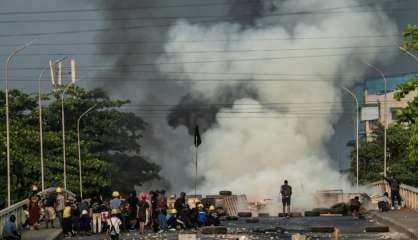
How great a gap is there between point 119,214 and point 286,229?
787cm

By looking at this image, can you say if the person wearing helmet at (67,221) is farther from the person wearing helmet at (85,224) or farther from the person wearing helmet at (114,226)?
the person wearing helmet at (114,226)

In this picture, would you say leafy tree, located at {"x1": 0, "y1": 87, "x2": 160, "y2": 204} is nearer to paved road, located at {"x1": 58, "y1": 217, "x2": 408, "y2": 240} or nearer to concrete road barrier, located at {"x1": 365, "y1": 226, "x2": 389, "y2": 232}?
paved road, located at {"x1": 58, "y1": 217, "x2": 408, "y2": 240}

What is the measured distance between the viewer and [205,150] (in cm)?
12412

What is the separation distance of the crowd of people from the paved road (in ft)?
3.68

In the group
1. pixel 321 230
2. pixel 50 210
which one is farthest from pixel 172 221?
pixel 321 230

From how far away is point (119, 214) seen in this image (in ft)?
189

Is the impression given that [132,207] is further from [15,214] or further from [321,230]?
[321,230]

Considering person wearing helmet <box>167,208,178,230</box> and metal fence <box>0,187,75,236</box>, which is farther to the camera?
person wearing helmet <box>167,208,178,230</box>

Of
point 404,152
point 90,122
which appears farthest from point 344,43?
point 90,122

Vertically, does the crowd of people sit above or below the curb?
above

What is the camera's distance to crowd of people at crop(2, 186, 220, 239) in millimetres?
58844

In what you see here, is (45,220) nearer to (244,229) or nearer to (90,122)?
(244,229)

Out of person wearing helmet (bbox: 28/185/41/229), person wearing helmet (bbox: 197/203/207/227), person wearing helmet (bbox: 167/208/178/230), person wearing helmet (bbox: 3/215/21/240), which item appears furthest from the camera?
person wearing helmet (bbox: 197/203/207/227)

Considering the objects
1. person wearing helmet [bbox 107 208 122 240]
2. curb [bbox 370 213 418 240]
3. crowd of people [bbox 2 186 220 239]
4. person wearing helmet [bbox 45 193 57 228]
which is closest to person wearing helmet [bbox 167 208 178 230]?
crowd of people [bbox 2 186 220 239]
